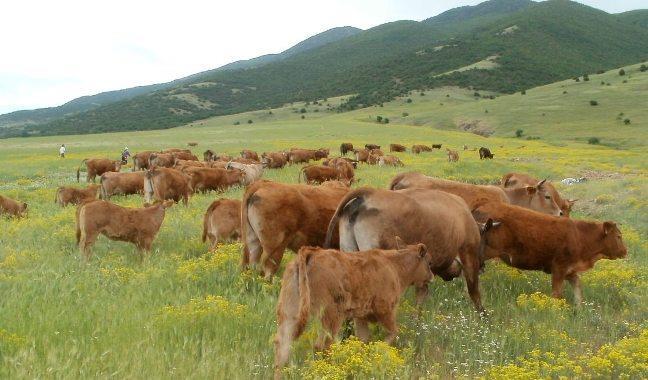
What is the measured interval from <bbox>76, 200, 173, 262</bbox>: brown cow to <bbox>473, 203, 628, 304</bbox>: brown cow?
555 cm

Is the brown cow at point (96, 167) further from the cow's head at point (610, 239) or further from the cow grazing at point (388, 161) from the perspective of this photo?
the cow's head at point (610, 239)

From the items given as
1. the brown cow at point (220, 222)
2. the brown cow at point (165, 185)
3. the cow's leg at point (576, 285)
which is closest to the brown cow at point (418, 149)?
the brown cow at point (165, 185)

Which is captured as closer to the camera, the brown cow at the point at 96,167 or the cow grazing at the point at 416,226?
the cow grazing at the point at 416,226

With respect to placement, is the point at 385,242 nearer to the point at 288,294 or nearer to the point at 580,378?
the point at 288,294

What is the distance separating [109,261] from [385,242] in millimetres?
4424

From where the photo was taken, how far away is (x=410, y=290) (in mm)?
7641

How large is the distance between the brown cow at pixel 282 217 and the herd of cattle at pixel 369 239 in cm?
1

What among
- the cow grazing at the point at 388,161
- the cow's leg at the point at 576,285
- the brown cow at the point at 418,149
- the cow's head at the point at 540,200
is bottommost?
the brown cow at the point at 418,149

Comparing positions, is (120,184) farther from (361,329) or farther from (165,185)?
(361,329)

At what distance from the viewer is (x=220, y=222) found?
32.7 feet

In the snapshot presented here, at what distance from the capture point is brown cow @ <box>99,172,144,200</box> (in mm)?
16828

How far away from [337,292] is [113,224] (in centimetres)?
554

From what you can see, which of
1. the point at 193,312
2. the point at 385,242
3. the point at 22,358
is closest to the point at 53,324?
the point at 22,358

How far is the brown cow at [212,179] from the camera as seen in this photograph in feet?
58.0
